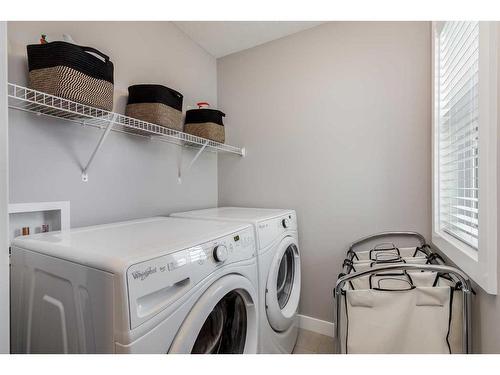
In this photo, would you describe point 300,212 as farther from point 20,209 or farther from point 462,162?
point 20,209

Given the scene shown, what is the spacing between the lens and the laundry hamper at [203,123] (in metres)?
1.83

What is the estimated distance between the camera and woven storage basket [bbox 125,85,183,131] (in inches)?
55.4

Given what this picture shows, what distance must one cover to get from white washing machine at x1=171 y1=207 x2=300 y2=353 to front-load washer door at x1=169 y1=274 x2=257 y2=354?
0.39ft

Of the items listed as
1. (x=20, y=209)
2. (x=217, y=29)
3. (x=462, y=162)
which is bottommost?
(x=20, y=209)

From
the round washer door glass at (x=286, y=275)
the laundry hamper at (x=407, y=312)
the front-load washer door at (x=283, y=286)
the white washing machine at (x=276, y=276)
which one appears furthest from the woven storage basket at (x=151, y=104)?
the laundry hamper at (x=407, y=312)

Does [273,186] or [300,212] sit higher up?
[273,186]

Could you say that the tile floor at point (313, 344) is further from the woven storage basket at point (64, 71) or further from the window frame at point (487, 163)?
the woven storage basket at point (64, 71)

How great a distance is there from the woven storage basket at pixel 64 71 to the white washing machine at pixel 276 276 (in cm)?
85

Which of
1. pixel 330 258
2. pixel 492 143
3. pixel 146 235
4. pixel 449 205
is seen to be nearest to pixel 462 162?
pixel 449 205

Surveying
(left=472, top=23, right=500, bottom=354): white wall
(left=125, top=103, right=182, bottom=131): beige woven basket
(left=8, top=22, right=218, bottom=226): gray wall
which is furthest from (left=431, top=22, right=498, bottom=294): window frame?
(left=8, top=22, right=218, bottom=226): gray wall

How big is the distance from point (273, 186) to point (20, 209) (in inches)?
61.7
